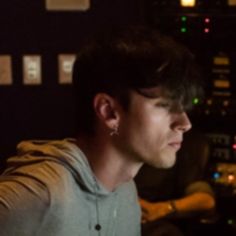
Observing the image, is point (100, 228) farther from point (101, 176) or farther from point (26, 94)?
point (26, 94)

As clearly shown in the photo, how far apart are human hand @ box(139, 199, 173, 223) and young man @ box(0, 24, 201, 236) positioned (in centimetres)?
134

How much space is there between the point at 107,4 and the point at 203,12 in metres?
0.62

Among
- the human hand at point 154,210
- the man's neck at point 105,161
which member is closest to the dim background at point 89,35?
the human hand at point 154,210

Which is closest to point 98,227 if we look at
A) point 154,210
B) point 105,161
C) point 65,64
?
point 105,161

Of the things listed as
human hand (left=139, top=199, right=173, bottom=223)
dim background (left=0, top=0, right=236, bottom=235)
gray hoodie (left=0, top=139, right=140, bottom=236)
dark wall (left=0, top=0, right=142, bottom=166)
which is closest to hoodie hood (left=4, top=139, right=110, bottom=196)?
gray hoodie (left=0, top=139, right=140, bottom=236)

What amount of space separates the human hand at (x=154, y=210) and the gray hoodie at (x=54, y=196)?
4.15 ft

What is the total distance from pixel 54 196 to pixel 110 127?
0.76ft

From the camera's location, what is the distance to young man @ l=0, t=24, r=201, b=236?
138 cm

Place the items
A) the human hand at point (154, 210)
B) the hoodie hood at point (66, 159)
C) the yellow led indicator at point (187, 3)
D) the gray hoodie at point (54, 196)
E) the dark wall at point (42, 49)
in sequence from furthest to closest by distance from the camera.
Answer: the dark wall at point (42, 49), the yellow led indicator at point (187, 3), the human hand at point (154, 210), the hoodie hood at point (66, 159), the gray hoodie at point (54, 196)

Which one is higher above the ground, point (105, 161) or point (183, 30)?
point (183, 30)

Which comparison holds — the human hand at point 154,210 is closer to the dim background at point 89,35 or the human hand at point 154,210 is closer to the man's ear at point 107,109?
the dim background at point 89,35

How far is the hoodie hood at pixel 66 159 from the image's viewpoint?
4.60 ft

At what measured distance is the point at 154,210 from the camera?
287 centimetres

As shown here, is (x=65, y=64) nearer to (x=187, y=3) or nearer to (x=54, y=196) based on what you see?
(x=187, y=3)
